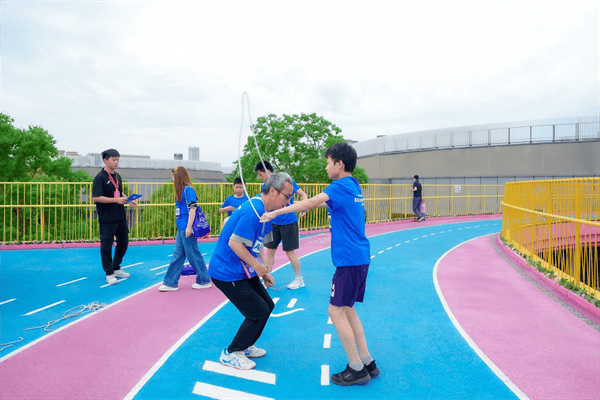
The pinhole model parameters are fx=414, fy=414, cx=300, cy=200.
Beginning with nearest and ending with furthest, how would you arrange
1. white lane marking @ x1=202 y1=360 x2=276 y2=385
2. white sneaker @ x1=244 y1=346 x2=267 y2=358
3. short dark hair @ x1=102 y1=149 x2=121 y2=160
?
white lane marking @ x1=202 y1=360 x2=276 y2=385
white sneaker @ x1=244 y1=346 x2=267 y2=358
short dark hair @ x1=102 y1=149 x2=121 y2=160

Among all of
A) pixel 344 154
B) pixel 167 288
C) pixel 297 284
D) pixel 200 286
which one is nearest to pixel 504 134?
pixel 297 284

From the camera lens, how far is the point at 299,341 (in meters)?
4.74

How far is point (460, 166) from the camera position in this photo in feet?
122

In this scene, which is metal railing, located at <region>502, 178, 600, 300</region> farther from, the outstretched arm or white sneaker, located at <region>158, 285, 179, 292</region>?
white sneaker, located at <region>158, 285, 179, 292</region>

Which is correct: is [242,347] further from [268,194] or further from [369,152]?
[369,152]

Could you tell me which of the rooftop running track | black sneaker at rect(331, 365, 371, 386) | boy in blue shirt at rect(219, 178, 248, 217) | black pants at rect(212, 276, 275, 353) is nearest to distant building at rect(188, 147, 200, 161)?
the rooftop running track

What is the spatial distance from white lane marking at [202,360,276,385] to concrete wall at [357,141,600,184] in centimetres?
3502

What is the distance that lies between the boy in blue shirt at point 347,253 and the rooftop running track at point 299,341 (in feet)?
1.00

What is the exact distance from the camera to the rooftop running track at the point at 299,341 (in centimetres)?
367

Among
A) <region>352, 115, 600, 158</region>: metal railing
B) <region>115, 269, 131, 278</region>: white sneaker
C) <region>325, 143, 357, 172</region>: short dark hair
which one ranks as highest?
<region>352, 115, 600, 158</region>: metal railing

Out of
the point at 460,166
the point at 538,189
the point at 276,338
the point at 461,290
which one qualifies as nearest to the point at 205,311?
the point at 276,338

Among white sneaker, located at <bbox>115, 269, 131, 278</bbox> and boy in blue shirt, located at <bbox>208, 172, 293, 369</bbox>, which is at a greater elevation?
boy in blue shirt, located at <bbox>208, 172, 293, 369</bbox>

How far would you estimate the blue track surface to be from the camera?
3619 millimetres

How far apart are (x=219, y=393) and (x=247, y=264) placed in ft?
3.66
